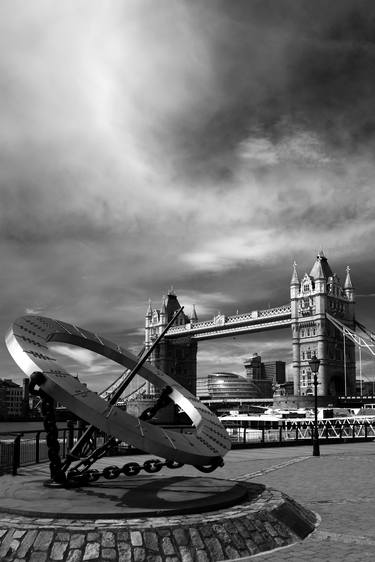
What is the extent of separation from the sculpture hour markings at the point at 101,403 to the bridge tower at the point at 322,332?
7239cm

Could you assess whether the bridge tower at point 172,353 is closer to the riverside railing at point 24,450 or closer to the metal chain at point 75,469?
the riverside railing at point 24,450

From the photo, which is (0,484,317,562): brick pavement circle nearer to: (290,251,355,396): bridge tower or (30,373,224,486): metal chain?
(30,373,224,486): metal chain

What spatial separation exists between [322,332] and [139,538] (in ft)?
259

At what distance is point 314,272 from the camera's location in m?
89.4

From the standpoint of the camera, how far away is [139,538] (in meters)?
6.08

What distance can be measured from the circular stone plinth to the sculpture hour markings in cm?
53

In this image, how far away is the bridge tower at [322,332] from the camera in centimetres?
8181

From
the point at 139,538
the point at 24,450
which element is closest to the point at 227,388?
the point at 24,450

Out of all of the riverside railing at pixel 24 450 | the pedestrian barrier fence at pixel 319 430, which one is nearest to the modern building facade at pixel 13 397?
the pedestrian barrier fence at pixel 319 430

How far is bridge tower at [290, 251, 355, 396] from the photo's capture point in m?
81.8

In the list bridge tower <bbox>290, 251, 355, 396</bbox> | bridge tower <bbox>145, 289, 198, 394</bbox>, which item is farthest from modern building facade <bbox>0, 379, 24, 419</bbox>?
bridge tower <bbox>290, 251, 355, 396</bbox>

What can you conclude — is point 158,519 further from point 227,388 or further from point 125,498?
point 227,388

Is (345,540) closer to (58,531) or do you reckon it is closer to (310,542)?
(310,542)

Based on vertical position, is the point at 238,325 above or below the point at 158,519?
above
